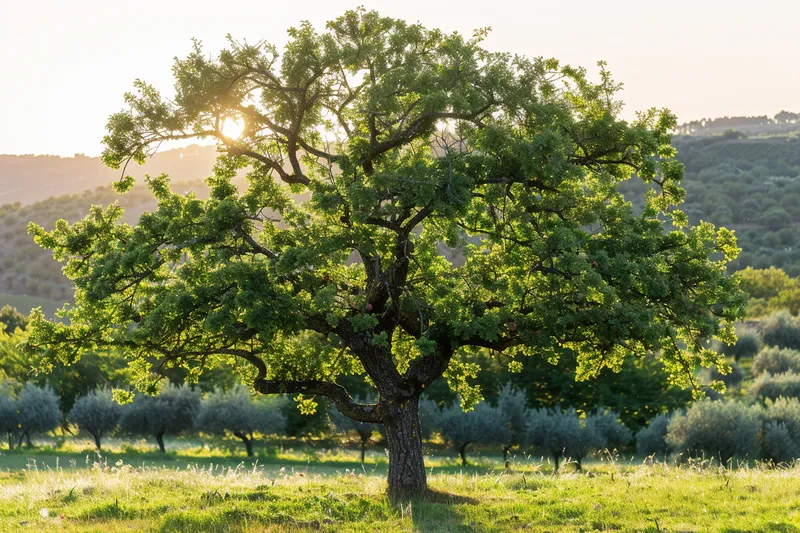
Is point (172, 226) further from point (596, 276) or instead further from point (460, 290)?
point (596, 276)

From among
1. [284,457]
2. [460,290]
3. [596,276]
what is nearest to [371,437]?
[284,457]

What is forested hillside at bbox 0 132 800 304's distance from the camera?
109812 mm

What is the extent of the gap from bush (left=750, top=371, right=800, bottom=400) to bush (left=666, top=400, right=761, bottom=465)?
14.5 metres

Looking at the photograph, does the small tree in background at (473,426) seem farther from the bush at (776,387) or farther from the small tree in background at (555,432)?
the bush at (776,387)

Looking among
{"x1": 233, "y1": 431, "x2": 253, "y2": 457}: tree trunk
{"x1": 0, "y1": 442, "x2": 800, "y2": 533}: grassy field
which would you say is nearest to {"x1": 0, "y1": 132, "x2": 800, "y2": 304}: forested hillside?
{"x1": 233, "y1": 431, "x2": 253, "y2": 457}: tree trunk

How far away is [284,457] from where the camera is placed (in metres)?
42.0

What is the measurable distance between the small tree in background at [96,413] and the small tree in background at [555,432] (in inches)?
867

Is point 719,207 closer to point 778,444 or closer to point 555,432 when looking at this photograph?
point 555,432

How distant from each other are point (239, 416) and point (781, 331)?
45155 millimetres

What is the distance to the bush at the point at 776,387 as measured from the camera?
1900 inches

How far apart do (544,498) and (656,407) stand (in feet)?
117

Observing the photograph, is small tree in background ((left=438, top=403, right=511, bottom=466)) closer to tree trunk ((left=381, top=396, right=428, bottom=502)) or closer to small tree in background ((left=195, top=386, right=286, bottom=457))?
small tree in background ((left=195, top=386, right=286, bottom=457))

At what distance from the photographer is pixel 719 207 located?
390ft

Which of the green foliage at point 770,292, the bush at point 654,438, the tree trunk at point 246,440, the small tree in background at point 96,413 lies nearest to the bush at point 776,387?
the bush at point 654,438
